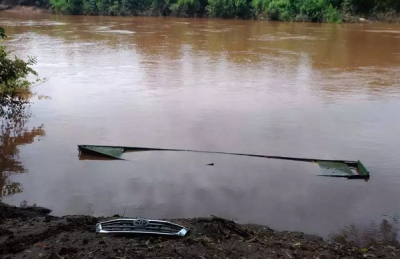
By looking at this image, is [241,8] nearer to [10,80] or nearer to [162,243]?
[10,80]

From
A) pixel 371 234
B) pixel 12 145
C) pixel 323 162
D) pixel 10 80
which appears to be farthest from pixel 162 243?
pixel 10 80

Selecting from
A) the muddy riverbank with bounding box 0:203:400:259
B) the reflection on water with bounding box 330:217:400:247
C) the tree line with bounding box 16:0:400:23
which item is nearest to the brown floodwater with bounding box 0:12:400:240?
the reflection on water with bounding box 330:217:400:247

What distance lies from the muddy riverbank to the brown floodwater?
0.88 metres

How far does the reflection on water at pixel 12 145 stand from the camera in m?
5.98

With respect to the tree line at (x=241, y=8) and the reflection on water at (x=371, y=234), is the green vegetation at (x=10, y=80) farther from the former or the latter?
the tree line at (x=241, y=8)

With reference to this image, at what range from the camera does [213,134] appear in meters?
8.05

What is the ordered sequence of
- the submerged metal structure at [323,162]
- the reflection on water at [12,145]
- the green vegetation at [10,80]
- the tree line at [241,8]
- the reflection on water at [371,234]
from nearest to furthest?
1. the reflection on water at [371,234]
2. the reflection on water at [12,145]
3. the submerged metal structure at [323,162]
4. the green vegetation at [10,80]
5. the tree line at [241,8]

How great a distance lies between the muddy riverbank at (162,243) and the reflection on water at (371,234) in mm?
300

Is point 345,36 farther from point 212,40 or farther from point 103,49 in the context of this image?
point 103,49

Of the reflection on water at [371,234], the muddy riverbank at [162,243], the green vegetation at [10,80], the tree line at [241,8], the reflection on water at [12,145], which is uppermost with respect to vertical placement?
the tree line at [241,8]

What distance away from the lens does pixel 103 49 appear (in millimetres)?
17703

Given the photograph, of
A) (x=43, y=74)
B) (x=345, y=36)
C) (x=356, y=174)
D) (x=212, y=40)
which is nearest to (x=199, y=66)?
(x=43, y=74)

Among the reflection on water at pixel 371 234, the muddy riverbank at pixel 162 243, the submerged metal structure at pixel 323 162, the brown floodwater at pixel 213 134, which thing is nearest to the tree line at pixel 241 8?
the brown floodwater at pixel 213 134

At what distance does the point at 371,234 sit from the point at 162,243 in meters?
2.52
